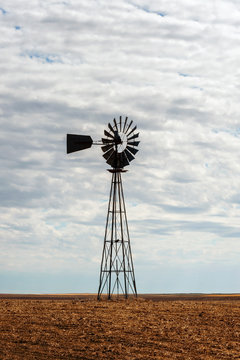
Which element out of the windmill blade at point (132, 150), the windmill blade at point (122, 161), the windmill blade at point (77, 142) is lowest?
the windmill blade at point (122, 161)

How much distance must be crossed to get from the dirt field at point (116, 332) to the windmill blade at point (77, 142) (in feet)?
42.4

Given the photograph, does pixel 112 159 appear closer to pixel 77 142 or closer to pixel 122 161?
pixel 122 161

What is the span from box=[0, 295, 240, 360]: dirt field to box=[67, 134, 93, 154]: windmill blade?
509 inches

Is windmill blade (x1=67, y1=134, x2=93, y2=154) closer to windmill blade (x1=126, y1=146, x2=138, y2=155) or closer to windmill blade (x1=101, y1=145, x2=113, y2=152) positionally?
windmill blade (x1=101, y1=145, x2=113, y2=152)

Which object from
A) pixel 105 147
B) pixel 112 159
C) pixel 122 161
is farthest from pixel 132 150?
pixel 105 147

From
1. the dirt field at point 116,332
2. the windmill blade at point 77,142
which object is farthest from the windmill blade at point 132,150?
the dirt field at point 116,332

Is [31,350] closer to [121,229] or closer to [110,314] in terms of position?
[110,314]

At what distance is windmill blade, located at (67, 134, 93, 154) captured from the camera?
4653cm

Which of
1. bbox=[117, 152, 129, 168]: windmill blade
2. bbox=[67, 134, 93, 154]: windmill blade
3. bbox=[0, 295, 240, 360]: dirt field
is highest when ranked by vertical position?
bbox=[67, 134, 93, 154]: windmill blade

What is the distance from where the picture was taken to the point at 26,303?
41.2 meters

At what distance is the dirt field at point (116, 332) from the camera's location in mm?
26281

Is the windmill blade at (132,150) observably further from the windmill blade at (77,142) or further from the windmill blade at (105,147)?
the windmill blade at (77,142)

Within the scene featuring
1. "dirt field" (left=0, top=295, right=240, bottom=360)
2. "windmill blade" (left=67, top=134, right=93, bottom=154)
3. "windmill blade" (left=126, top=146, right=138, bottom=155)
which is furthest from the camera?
"windmill blade" (left=126, top=146, right=138, bottom=155)

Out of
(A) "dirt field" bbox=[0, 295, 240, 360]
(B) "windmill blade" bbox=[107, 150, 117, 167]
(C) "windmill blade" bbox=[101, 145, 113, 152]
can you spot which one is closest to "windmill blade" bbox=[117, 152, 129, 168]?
(B) "windmill blade" bbox=[107, 150, 117, 167]
